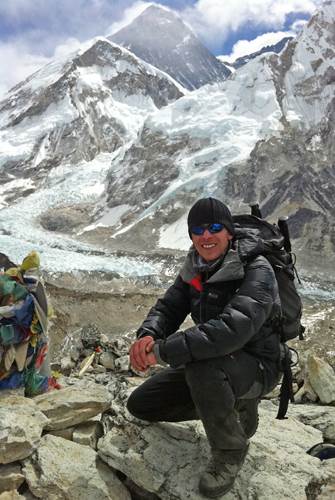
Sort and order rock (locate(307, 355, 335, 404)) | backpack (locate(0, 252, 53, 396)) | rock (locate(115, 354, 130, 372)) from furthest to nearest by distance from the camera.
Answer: rock (locate(115, 354, 130, 372)) < rock (locate(307, 355, 335, 404)) < backpack (locate(0, 252, 53, 396))

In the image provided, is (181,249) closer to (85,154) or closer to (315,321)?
(315,321)

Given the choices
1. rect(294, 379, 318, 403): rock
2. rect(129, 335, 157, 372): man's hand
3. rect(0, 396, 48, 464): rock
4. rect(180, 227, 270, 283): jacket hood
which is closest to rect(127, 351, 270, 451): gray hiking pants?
rect(129, 335, 157, 372): man's hand

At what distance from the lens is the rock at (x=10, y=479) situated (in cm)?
360

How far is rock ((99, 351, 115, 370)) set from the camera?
32.2 ft

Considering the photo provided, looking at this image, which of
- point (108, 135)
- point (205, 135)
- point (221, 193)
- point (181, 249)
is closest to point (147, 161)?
point (205, 135)

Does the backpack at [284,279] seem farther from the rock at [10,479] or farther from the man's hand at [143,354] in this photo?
the rock at [10,479]

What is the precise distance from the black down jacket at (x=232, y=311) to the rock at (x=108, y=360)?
632 centimetres

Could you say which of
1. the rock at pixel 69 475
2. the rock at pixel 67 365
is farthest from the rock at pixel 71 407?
the rock at pixel 67 365

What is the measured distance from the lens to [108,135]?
117938 millimetres

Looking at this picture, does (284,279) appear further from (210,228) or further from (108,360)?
(108,360)

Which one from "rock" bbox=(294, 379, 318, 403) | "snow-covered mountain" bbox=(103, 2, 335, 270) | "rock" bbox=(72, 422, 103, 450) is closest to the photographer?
"rock" bbox=(72, 422, 103, 450)

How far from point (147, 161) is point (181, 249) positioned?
27.2m

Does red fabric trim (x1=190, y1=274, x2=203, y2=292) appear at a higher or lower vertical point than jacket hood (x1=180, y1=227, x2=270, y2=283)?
lower

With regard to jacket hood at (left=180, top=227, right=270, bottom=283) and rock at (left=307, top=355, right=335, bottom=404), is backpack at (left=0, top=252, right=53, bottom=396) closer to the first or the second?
jacket hood at (left=180, top=227, right=270, bottom=283)
